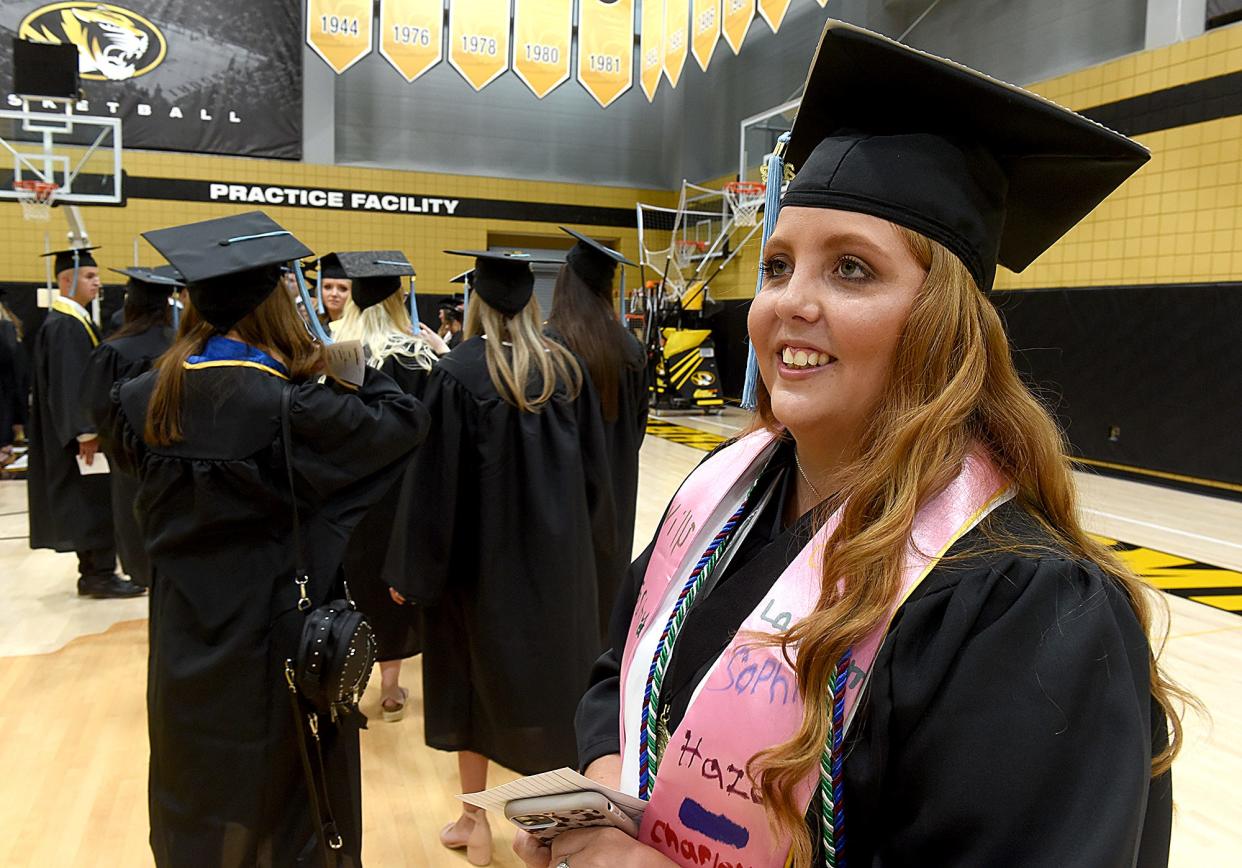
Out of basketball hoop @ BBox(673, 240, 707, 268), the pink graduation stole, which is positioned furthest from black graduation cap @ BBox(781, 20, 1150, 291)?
basketball hoop @ BBox(673, 240, 707, 268)

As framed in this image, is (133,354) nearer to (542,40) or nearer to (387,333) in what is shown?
(387,333)

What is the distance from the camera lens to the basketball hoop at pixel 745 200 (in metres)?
13.7

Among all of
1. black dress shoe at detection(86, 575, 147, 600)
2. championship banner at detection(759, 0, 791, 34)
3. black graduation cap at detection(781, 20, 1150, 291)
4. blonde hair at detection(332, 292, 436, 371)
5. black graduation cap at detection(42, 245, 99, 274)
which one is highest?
championship banner at detection(759, 0, 791, 34)

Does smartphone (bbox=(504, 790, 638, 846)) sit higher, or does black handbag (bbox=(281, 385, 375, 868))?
smartphone (bbox=(504, 790, 638, 846))

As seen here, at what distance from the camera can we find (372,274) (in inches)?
156

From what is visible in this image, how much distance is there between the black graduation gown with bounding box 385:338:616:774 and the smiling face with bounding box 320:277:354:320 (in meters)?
2.58

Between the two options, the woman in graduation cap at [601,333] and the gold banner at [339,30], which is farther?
the gold banner at [339,30]

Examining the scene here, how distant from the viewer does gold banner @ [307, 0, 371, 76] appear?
1168 cm

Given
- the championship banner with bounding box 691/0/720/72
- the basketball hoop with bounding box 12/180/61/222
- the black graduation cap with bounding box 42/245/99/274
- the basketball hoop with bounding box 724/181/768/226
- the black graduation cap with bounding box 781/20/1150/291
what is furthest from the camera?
the basketball hoop with bounding box 724/181/768/226

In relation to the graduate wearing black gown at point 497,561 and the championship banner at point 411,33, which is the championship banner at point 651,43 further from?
the graduate wearing black gown at point 497,561

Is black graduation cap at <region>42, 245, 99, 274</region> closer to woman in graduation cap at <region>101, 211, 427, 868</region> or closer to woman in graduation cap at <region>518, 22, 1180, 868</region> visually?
woman in graduation cap at <region>101, 211, 427, 868</region>

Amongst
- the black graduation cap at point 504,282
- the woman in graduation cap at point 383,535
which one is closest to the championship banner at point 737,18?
the woman in graduation cap at point 383,535

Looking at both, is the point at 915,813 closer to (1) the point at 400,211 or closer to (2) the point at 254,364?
(2) the point at 254,364

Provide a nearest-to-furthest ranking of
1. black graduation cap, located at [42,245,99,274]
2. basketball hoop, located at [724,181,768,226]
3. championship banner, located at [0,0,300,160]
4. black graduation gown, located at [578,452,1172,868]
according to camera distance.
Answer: black graduation gown, located at [578,452,1172,868] < black graduation cap, located at [42,245,99,274] < championship banner, located at [0,0,300,160] < basketball hoop, located at [724,181,768,226]
